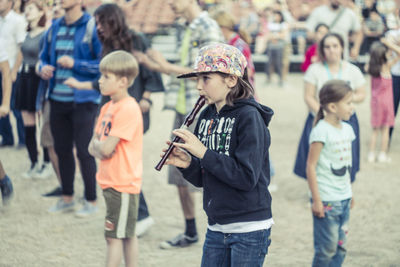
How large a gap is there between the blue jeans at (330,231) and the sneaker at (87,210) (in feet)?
8.14

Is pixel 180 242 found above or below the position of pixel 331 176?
below

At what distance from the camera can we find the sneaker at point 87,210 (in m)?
5.38

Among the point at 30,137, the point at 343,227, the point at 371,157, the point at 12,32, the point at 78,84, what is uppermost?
the point at 12,32

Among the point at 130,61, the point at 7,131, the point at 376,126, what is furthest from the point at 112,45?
the point at 376,126

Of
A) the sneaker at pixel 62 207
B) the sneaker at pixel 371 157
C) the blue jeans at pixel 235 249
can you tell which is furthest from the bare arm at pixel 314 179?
the sneaker at pixel 371 157

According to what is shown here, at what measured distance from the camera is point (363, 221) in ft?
17.6

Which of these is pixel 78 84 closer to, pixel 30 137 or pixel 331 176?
pixel 30 137

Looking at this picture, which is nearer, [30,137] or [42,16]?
[42,16]

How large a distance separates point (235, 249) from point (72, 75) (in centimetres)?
294

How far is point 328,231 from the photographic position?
3586mm

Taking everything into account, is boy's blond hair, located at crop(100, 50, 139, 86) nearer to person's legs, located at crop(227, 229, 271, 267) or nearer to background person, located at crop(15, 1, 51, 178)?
person's legs, located at crop(227, 229, 271, 267)

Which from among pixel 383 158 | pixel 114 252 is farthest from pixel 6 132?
pixel 383 158

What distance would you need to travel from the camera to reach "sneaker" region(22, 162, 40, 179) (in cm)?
662

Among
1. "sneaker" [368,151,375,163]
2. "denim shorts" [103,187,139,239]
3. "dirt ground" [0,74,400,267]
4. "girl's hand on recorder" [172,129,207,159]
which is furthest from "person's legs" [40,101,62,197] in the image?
"sneaker" [368,151,375,163]
